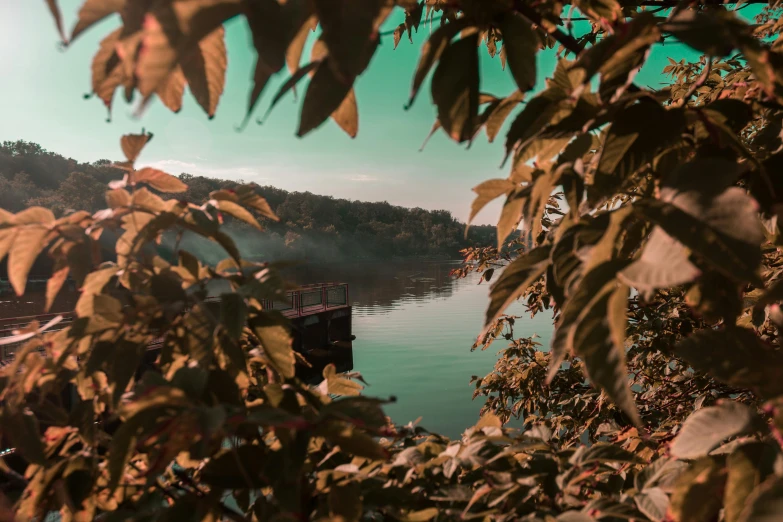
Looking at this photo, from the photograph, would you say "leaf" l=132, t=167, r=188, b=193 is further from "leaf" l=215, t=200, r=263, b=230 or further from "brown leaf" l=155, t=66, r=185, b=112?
"brown leaf" l=155, t=66, r=185, b=112

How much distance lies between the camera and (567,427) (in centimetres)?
A: 402

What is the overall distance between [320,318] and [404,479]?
2591 cm

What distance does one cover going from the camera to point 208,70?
76 cm

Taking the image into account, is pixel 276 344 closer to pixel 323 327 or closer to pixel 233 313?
pixel 233 313

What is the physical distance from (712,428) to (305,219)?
64.5 meters

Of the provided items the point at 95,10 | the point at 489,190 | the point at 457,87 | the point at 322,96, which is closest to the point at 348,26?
the point at 322,96

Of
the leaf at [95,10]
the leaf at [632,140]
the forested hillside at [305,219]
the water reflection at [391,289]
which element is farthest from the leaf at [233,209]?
the forested hillside at [305,219]

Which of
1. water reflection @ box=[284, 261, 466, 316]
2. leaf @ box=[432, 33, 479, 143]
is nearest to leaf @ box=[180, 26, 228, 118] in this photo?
leaf @ box=[432, 33, 479, 143]

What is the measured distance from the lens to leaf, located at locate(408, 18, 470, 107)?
0.68 metres

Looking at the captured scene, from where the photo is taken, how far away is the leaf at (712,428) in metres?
0.67

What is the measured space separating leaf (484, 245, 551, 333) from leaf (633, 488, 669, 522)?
44 centimetres

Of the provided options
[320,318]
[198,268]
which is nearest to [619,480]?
[198,268]

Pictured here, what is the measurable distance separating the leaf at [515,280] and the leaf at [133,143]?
843mm

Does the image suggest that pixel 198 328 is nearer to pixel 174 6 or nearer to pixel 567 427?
pixel 174 6
